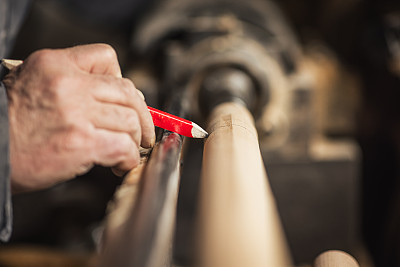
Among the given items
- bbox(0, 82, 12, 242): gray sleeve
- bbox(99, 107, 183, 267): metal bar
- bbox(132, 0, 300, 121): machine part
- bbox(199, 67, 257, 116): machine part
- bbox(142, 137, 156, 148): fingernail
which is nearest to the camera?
bbox(99, 107, 183, 267): metal bar

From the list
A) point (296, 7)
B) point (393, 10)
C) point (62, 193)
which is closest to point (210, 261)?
point (62, 193)

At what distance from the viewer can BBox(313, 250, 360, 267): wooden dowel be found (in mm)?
574

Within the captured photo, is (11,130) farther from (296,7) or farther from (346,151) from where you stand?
(296,7)

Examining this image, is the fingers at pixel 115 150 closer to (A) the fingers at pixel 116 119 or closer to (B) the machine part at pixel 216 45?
(A) the fingers at pixel 116 119

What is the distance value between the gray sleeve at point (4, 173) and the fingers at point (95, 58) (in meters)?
0.10

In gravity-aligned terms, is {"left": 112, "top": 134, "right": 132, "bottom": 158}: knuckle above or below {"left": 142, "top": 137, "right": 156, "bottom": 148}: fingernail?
below

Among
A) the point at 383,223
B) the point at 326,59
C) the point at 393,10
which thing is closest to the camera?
the point at 383,223

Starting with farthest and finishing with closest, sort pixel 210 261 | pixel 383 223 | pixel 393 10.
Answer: pixel 393 10 < pixel 383 223 < pixel 210 261

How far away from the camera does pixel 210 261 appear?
35 centimetres

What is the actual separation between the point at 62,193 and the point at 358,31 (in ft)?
4.89

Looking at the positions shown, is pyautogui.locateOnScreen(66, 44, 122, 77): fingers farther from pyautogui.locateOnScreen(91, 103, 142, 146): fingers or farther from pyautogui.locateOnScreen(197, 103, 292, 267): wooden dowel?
pyautogui.locateOnScreen(197, 103, 292, 267): wooden dowel

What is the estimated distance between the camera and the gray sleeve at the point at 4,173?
525 millimetres

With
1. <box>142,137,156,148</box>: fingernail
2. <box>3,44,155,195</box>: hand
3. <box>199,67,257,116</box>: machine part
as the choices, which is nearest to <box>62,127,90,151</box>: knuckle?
<box>3,44,155,195</box>: hand

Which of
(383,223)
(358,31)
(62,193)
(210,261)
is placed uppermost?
(358,31)
